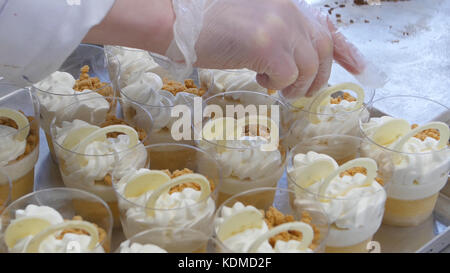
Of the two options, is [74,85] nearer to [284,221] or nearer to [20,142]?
[20,142]

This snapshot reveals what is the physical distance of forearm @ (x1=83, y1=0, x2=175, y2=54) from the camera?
1.54 m

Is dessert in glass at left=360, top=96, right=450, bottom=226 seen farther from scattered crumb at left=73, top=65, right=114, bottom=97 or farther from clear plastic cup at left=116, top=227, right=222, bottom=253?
scattered crumb at left=73, top=65, right=114, bottom=97

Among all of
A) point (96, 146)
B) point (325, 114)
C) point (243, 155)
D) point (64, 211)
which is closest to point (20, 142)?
point (96, 146)

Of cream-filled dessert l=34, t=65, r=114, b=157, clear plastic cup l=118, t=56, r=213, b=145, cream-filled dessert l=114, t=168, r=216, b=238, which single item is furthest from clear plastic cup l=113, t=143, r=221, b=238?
cream-filled dessert l=34, t=65, r=114, b=157

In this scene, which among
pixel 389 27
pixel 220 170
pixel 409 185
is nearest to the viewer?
pixel 220 170

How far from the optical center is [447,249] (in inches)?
69.4

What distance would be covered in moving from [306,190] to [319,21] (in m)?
0.62

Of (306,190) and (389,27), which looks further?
(389,27)

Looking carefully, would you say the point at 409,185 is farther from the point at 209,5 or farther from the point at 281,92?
the point at 209,5

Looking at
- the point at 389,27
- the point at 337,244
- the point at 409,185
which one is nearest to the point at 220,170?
the point at 337,244

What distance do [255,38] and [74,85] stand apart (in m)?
0.89

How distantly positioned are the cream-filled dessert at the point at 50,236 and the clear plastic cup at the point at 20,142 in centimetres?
35
